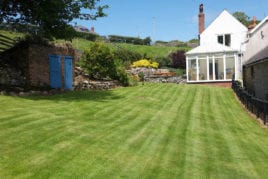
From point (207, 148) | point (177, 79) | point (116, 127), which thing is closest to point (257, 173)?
point (207, 148)

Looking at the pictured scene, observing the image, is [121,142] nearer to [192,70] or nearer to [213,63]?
[213,63]

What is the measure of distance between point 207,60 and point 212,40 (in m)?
6.01

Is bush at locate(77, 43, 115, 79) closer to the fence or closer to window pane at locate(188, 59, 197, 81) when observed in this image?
the fence

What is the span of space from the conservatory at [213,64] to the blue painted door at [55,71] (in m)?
20.3

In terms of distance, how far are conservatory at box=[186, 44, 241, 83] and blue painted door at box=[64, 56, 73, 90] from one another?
18.6m

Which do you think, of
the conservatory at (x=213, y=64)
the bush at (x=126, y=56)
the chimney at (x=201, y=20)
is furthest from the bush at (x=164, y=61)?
the conservatory at (x=213, y=64)

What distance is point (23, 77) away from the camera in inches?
861

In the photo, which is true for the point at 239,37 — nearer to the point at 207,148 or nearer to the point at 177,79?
the point at 177,79

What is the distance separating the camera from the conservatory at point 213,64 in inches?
1583

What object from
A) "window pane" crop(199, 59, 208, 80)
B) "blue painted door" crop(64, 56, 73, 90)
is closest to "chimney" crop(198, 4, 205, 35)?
"window pane" crop(199, 59, 208, 80)

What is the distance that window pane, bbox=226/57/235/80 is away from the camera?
40062 millimetres

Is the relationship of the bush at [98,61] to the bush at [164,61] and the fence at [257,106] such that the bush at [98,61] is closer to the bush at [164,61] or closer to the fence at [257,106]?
the fence at [257,106]

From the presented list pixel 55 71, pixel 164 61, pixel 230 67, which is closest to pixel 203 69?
pixel 230 67

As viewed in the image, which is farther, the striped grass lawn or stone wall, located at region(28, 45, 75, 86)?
stone wall, located at region(28, 45, 75, 86)
